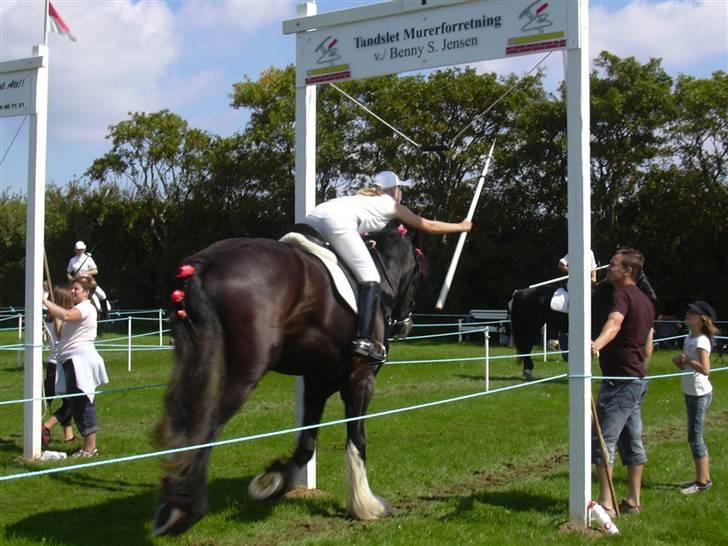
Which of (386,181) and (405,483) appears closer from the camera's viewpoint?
(386,181)

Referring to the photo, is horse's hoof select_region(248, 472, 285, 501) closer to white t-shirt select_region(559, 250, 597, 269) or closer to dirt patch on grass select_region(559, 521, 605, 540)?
dirt patch on grass select_region(559, 521, 605, 540)

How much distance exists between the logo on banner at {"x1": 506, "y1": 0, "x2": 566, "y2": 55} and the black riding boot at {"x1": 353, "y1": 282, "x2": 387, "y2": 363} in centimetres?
200

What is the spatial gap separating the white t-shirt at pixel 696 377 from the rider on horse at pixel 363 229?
2.79m

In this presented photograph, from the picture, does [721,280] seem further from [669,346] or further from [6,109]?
[6,109]

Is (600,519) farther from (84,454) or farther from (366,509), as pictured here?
(84,454)

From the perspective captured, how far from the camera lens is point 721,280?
26.6 meters

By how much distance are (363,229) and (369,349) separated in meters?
0.95

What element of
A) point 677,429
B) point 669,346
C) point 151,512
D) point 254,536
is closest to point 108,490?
point 151,512

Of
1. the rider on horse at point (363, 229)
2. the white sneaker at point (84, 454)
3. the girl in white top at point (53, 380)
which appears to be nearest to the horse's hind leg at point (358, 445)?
the rider on horse at point (363, 229)

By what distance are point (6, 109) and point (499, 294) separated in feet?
76.6

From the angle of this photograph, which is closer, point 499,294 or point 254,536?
point 254,536

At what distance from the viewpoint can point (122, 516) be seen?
670 centimetres

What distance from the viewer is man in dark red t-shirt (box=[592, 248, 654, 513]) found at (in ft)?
22.2

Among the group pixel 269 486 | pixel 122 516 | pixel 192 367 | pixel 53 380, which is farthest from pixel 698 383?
pixel 53 380
